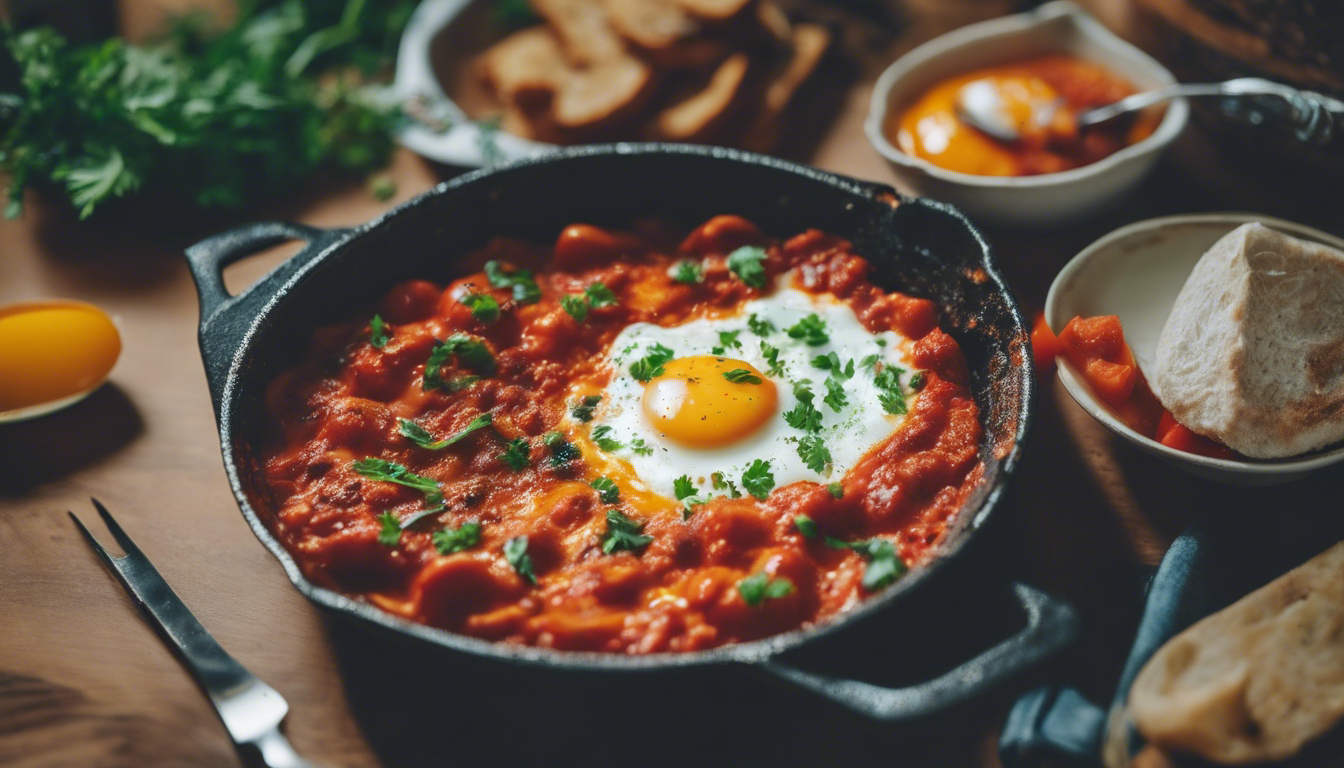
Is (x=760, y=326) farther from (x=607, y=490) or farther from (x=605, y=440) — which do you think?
(x=607, y=490)

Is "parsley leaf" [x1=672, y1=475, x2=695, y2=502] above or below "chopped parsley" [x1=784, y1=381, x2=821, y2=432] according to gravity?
below

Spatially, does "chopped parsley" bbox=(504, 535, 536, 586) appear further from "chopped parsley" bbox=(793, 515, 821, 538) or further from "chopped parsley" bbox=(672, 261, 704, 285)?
"chopped parsley" bbox=(672, 261, 704, 285)

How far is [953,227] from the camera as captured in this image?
301 centimetres

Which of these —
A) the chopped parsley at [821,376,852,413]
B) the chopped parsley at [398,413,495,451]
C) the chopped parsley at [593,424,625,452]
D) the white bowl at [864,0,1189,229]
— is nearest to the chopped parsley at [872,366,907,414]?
the chopped parsley at [821,376,852,413]

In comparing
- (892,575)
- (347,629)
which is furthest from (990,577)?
(347,629)

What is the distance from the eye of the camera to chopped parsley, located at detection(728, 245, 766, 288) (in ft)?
10.9

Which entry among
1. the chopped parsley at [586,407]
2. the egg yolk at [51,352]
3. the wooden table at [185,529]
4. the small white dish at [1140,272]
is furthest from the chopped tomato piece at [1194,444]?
the egg yolk at [51,352]

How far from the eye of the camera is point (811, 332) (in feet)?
10.3

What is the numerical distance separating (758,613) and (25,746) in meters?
1.91

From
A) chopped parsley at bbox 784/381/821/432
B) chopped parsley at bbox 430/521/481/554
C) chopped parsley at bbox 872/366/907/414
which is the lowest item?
chopped parsley at bbox 430/521/481/554

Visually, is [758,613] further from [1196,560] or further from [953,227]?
[953,227]

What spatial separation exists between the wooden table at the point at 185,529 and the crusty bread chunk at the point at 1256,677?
392mm

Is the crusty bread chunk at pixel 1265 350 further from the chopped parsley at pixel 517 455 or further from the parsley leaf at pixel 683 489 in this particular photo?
the chopped parsley at pixel 517 455

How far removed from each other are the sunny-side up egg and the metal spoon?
1224 mm
